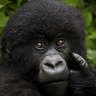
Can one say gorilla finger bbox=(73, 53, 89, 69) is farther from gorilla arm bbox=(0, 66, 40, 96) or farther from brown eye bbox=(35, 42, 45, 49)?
gorilla arm bbox=(0, 66, 40, 96)

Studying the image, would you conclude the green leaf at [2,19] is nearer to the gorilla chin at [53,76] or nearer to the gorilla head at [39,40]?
the gorilla head at [39,40]

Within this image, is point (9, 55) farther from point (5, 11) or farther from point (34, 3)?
point (5, 11)

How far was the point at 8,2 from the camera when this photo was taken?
604 cm

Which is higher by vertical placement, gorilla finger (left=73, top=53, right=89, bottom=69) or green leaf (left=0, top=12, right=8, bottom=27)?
green leaf (left=0, top=12, right=8, bottom=27)

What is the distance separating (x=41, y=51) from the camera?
5.12m

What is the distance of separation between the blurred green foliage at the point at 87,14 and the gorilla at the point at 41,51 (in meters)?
0.54

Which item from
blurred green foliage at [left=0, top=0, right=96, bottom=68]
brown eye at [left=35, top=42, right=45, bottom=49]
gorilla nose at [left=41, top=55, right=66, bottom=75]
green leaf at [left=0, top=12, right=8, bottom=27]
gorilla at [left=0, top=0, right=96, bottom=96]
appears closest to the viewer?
gorilla nose at [left=41, top=55, right=66, bottom=75]

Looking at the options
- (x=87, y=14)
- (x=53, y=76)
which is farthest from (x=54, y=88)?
(x=87, y=14)

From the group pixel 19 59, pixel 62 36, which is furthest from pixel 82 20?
pixel 19 59

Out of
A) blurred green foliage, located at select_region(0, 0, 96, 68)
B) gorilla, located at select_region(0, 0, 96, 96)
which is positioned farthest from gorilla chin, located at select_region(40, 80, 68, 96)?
blurred green foliage, located at select_region(0, 0, 96, 68)

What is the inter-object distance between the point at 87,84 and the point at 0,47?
0.96 metres

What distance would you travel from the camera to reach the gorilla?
503cm

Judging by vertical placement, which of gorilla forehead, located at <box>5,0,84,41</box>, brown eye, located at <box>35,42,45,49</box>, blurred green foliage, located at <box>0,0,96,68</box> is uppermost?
gorilla forehead, located at <box>5,0,84,41</box>

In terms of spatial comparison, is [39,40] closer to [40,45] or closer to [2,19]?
[40,45]
